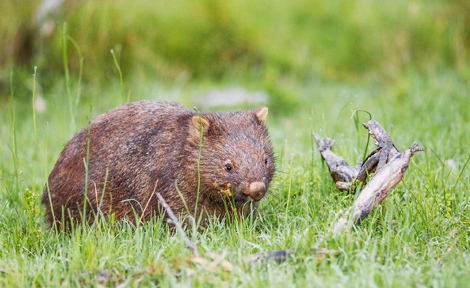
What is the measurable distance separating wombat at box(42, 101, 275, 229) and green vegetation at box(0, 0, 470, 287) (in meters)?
0.18

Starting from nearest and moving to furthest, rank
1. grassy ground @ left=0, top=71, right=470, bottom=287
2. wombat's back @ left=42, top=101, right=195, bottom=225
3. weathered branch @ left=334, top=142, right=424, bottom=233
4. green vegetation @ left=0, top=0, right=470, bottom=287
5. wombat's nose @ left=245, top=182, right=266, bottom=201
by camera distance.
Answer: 1. grassy ground @ left=0, top=71, right=470, bottom=287
2. green vegetation @ left=0, top=0, right=470, bottom=287
3. weathered branch @ left=334, top=142, right=424, bottom=233
4. wombat's nose @ left=245, top=182, right=266, bottom=201
5. wombat's back @ left=42, top=101, right=195, bottom=225

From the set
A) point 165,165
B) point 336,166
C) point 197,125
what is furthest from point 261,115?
point 165,165

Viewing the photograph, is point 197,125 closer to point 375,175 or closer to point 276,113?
point 375,175

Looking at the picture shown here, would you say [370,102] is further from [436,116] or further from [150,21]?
[150,21]

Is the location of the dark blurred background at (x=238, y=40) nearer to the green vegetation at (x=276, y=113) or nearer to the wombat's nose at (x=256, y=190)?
the green vegetation at (x=276, y=113)

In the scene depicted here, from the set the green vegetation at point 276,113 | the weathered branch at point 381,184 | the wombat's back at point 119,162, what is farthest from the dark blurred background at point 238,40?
the weathered branch at point 381,184

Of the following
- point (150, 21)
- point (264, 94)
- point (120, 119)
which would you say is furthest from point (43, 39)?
point (120, 119)

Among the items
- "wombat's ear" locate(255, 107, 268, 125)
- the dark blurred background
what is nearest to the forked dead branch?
"wombat's ear" locate(255, 107, 268, 125)

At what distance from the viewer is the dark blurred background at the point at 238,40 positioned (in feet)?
29.3

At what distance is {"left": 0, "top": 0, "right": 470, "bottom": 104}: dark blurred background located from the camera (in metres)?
8.93

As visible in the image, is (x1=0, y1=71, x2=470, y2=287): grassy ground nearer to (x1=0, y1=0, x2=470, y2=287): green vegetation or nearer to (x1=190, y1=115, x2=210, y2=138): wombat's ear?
(x1=0, y1=0, x2=470, y2=287): green vegetation

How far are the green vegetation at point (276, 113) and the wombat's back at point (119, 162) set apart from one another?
0.20 meters

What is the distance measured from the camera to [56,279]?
2674 mm

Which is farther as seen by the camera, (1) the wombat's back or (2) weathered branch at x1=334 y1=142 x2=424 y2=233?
(1) the wombat's back
